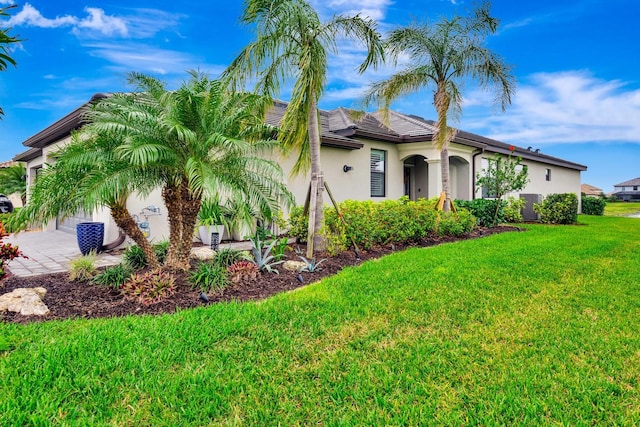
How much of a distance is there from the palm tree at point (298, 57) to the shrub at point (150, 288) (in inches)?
122

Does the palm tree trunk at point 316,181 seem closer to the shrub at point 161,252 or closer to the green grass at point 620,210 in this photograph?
the shrub at point 161,252

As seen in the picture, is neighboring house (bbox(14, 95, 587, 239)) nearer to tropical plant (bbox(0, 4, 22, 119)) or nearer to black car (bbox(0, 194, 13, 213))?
tropical plant (bbox(0, 4, 22, 119))

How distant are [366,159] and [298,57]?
22.5 ft

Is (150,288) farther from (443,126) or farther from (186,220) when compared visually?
(443,126)

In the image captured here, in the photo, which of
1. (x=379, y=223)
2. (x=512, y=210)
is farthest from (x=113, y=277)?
(x=512, y=210)

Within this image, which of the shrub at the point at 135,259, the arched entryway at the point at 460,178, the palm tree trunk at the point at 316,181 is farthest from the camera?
the arched entryway at the point at 460,178

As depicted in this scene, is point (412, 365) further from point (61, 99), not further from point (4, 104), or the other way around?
point (61, 99)

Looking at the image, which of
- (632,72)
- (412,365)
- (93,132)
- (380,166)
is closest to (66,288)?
(93,132)

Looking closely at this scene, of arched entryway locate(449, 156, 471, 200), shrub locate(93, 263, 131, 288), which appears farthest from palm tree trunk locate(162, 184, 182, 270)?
arched entryway locate(449, 156, 471, 200)

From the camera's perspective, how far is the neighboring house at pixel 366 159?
11.2 m

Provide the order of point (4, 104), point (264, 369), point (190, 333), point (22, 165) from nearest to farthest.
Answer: point (264, 369) → point (190, 333) → point (4, 104) → point (22, 165)

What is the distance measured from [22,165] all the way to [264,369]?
23.8 m

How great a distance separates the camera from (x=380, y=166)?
1498 cm

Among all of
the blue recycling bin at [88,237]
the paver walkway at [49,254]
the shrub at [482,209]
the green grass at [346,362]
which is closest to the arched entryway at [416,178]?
the shrub at [482,209]
